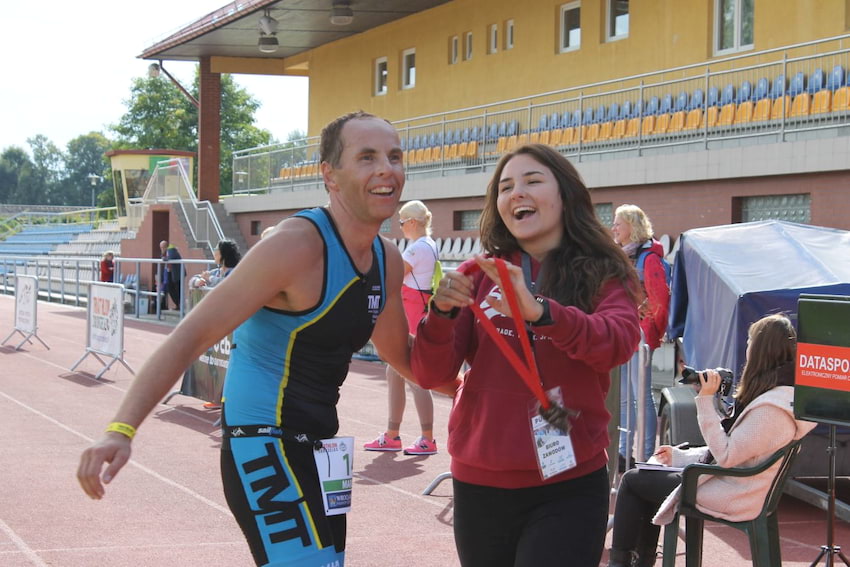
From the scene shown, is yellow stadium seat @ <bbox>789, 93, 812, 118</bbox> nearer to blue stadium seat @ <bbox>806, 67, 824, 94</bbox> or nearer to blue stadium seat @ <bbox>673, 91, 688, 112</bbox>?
blue stadium seat @ <bbox>806, 67, 824, 94</bbox>

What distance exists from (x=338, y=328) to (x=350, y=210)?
0.38 m

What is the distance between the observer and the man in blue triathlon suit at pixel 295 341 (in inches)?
123

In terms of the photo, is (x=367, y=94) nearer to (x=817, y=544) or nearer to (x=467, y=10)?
(x=467, y=10)

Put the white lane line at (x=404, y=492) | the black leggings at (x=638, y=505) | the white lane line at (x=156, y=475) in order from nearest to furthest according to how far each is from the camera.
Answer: the black leggings at (x=638, y=505), the white lane line at (x=156, y=475), the white lane line at (x=404, y=492)

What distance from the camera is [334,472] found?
11.0 feet

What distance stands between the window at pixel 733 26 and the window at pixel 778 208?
5440 mm

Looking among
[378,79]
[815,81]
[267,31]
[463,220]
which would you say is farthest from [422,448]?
[378,79]

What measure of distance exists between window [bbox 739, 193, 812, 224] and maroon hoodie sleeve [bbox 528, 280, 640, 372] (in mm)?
12835

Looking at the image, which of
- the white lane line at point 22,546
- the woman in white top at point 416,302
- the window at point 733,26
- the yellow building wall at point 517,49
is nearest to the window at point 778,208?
the yellow building wall at point 517,49

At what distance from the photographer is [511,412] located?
3.25 m

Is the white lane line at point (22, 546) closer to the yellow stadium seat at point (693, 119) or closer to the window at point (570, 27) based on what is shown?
the yellow stadium seat at point (693, 119)

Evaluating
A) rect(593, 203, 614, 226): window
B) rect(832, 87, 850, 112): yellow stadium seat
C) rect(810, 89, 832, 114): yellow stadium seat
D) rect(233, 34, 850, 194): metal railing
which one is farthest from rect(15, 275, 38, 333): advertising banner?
rect(832, 87, 850, 112): yellow stadium seat

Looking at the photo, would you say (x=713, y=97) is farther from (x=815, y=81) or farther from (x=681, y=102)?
(x=815, y=81)

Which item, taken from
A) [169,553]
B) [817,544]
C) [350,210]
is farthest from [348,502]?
[817,544]
